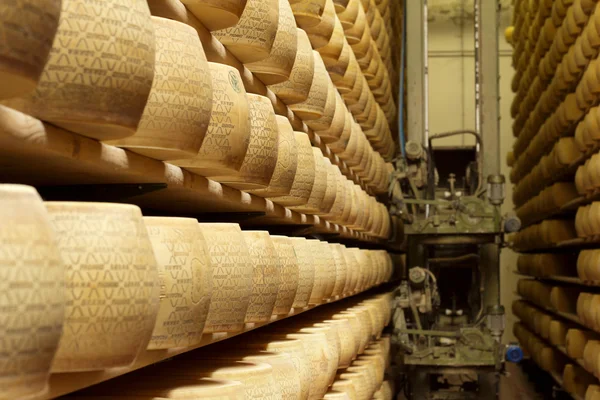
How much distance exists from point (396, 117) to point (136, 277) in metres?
6.44

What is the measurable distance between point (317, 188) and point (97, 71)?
80.4 inches

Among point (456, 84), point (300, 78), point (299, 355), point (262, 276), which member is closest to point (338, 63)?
point (300, 78)

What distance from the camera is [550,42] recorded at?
7.59 m

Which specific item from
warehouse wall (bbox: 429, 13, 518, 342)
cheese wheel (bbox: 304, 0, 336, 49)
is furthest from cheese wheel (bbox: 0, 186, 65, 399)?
warehouse wall (bbox: 429, 13, 518, 342)

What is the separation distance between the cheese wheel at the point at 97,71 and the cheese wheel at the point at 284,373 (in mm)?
1034

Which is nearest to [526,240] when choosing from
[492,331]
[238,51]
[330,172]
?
[492,331]

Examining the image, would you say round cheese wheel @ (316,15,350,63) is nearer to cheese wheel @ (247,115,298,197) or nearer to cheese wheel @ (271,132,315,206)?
cheese wheel @ (271,132,315,206)

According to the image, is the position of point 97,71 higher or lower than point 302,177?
lower

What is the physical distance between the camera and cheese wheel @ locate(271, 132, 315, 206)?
9.03ft

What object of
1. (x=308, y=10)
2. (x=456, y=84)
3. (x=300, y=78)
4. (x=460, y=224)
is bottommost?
(x=460, y=224)

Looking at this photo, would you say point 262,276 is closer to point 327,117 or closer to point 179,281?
point 179,281

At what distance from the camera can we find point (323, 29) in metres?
3.44

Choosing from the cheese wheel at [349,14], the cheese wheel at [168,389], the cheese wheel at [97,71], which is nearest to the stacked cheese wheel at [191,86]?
the cheese wheel at [97,71]

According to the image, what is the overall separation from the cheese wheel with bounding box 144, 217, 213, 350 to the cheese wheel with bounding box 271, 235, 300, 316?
2.73ft
